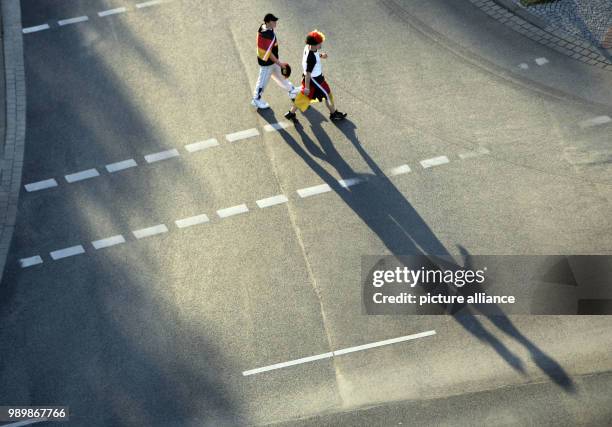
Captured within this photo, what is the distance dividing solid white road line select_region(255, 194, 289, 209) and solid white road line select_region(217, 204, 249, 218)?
252 mm

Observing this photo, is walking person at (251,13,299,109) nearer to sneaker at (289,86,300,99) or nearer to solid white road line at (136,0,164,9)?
sneaker at (289,86,300,99)

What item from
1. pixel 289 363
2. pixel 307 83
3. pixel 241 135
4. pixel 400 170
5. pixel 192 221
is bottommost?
pixel 289 363

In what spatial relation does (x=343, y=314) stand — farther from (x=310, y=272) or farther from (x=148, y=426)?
(x=148, y=426)

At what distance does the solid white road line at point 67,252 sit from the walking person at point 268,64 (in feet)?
13.6

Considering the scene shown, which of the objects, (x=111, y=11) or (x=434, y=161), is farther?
(x=111, y=11)

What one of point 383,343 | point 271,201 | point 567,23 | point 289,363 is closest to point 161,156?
point 271,201

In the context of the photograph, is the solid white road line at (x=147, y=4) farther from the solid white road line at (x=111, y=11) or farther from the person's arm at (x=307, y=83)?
the person's arm at (x=307, y=83)

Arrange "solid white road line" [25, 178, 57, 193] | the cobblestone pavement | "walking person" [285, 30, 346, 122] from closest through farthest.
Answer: "walking person" [285, 30, 346, 122] < "solid white road line" [25, 178, 57, 193] < the cobblestone pavement

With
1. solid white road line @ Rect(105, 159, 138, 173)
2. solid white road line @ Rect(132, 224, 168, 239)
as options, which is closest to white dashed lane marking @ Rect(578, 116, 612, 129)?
solid white road line @ Rect(132, 224, 168, 239)

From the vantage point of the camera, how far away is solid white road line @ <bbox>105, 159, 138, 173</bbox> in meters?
13.7

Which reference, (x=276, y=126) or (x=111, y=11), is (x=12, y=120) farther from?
(x=276, y=126)

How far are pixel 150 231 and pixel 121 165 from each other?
1.57 metres

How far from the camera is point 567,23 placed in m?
15.7

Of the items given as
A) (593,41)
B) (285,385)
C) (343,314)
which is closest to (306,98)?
(343,314)
